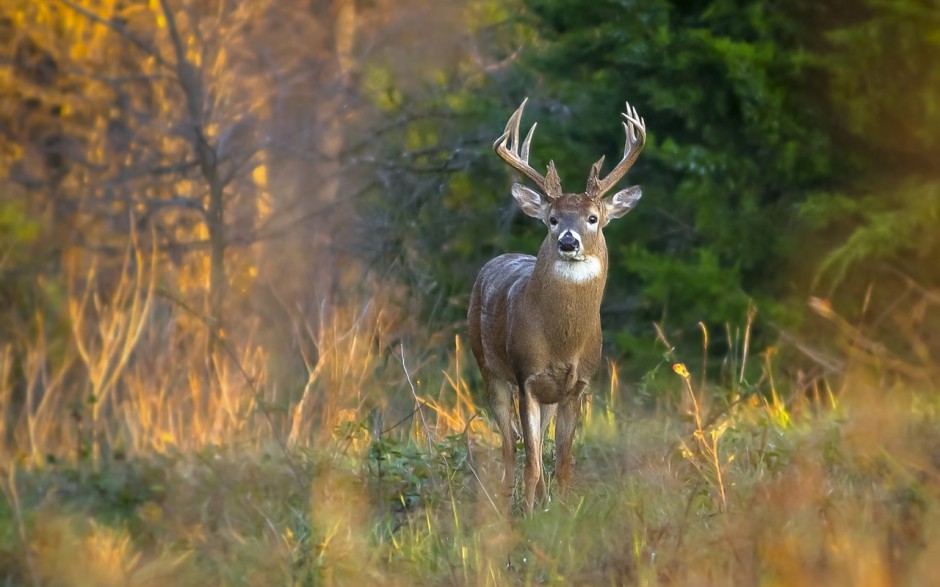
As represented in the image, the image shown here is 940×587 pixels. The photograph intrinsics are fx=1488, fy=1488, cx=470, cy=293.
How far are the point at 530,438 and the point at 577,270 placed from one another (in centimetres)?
87

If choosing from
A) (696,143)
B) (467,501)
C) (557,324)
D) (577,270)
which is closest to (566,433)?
(557,324)

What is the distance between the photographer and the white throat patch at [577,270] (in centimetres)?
736

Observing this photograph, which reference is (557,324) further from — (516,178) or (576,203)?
(516,178)

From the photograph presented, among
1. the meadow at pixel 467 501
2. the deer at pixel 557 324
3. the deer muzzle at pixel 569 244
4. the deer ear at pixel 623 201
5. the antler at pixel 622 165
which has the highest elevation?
the antler at pixel 622 165

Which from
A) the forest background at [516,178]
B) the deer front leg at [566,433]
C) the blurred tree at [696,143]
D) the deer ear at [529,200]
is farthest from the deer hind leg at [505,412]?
the blurred tree at [696,143]

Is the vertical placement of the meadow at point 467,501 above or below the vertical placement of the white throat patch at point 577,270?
below

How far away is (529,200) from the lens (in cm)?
778

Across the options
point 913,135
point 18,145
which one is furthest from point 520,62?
point 18,145

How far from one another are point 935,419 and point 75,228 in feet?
34.4

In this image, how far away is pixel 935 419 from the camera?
276 inches

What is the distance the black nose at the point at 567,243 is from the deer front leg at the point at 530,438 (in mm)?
690

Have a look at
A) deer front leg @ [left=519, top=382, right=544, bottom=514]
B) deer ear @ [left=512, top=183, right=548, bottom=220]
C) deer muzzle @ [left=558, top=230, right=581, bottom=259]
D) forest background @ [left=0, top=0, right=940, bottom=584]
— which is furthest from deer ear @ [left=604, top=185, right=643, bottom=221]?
forest background @ [left=0, top=0, right=940, bottom=584]

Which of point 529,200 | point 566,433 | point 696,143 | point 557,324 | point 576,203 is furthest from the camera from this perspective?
point 696,143

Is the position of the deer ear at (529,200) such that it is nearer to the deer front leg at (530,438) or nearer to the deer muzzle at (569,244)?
the deer muzzle at (569,244)
